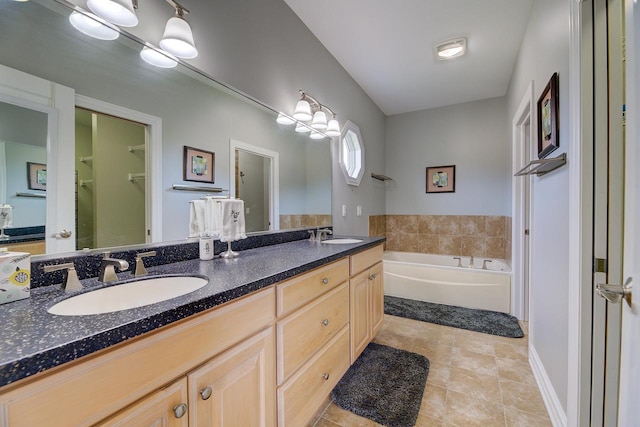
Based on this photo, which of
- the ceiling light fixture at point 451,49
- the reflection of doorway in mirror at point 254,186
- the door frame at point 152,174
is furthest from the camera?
the ceiling light fixture at point 451,49

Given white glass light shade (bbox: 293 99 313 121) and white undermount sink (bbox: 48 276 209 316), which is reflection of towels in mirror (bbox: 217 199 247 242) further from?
white glass light shade (bbox: 293 99 313 121)

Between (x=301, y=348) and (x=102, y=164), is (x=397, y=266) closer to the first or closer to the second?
(x=301, y=348)

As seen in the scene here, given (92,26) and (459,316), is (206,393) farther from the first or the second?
(459,316)

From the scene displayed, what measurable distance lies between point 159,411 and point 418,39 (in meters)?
2.85

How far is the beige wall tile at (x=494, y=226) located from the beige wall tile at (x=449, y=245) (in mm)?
374

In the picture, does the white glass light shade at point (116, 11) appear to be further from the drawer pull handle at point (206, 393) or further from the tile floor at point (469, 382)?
the tile floor at point (469, 382)

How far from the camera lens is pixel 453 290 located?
9.86 feet

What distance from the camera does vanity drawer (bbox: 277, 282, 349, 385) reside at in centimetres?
109

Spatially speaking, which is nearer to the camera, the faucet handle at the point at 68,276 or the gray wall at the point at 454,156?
the faucet handle at the point at 68,276

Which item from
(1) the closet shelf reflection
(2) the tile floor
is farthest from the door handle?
(2) the tile floor

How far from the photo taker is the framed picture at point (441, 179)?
3736 mm

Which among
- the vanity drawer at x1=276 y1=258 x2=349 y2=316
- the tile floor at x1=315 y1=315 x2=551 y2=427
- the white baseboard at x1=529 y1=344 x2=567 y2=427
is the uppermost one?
the vanity drawer at x1=276 y1=258 x2=349 y2=316

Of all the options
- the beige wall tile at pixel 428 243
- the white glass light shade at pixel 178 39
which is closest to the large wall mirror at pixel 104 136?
the white glass light shade at pixel 178 39

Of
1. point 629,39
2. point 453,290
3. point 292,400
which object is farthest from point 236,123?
point 453,290
